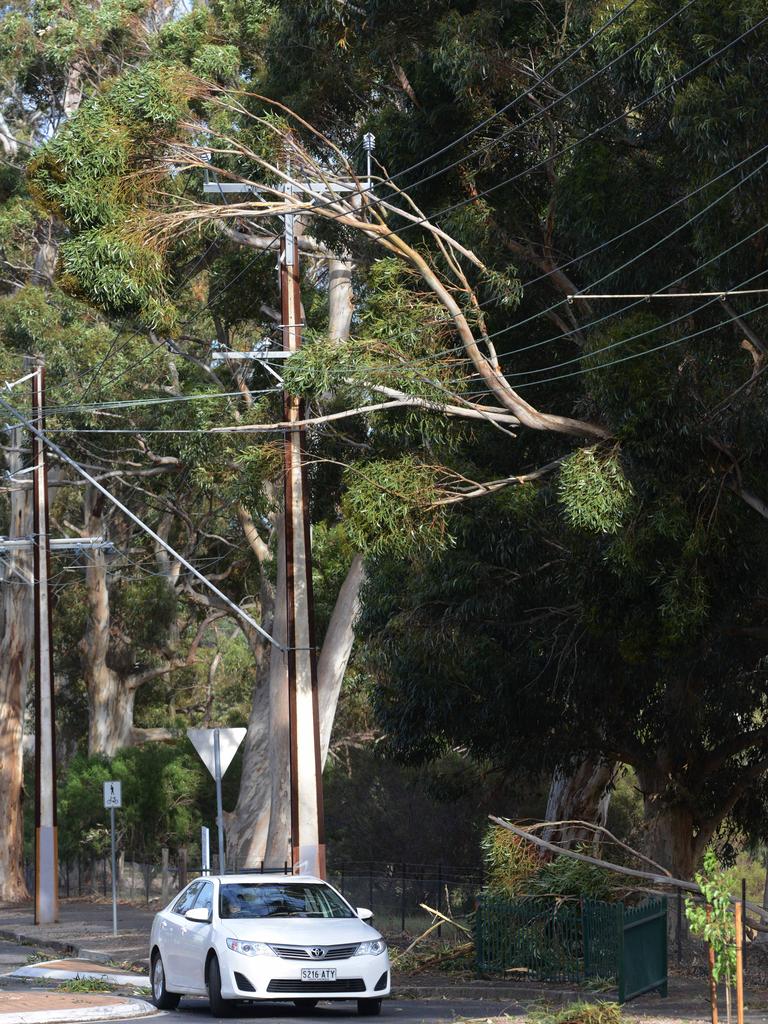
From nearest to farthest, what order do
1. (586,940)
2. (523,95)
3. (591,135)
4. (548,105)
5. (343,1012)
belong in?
(343,1012)
(586,940)
(523,95)
(591,135)
(548,105)

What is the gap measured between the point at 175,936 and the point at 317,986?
1.83 m

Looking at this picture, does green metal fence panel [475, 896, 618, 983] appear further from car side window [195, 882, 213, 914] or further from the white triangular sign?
the white triangular sign

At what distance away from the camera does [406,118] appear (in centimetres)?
2086

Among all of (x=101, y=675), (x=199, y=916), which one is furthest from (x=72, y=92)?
(x=199, y=916)

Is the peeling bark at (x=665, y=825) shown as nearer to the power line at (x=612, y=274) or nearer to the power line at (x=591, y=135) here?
the power line at (x=612, y=274)

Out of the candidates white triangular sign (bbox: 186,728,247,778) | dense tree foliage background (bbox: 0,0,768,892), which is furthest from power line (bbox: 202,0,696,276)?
white triangular sign (bbox: 186,728,247,778)

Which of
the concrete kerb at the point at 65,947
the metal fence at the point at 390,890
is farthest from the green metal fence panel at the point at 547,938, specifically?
the concrete kerb at the point at 65,947

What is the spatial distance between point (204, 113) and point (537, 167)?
31.0ft

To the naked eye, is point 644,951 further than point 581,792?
No

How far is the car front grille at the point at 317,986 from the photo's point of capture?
1389cm

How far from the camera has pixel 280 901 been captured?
50.1 feet

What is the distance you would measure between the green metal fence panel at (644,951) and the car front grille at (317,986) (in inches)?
99.2

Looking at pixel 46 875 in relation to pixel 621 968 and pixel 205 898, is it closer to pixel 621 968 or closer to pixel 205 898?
pixel 205 898

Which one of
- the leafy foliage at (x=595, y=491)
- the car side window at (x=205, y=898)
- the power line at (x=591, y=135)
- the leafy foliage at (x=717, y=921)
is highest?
the power line at (x=591, y=135)
